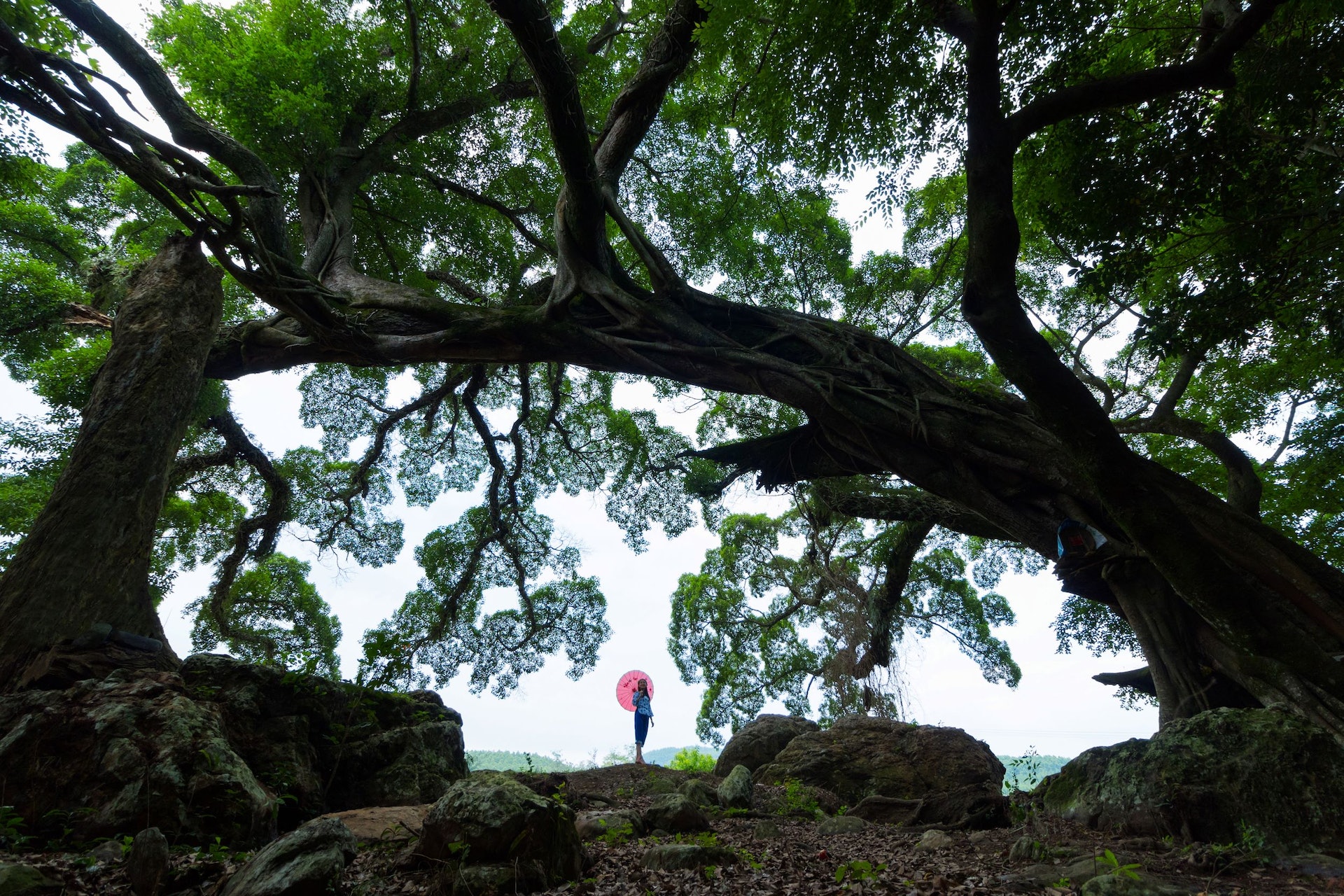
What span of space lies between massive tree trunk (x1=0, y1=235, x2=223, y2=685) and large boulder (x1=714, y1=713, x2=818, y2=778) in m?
5.43

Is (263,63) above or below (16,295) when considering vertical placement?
above

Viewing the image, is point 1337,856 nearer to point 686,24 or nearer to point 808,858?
point 808,858

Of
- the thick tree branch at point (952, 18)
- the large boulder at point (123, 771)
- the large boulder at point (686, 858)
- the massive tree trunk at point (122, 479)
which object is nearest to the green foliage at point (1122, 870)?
the large boulder at point (686, 858)

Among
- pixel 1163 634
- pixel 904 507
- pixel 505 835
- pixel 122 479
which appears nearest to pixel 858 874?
pixel 505 835

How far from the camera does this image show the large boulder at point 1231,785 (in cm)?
302

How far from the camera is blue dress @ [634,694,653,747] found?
330 inches

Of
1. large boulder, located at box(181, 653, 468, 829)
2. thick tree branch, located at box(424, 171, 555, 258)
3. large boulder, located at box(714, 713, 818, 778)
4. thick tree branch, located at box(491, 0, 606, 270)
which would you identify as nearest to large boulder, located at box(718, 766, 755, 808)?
large boulder, located at box(714, 713, 818, 778)

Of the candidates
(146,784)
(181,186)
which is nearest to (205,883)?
(146,784)

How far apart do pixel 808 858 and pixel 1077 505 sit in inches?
115

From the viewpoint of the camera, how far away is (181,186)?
420 centimetres

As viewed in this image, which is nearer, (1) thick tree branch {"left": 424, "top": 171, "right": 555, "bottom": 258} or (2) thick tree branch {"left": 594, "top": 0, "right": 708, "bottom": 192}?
(2) thick tree branch {"left": 594, "top": 0, "right": 708, "bottom": 192}

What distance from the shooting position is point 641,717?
27.9 feet

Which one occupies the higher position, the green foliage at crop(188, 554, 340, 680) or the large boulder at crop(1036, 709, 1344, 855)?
the green foliage at crop(188, 554, 340, 680)

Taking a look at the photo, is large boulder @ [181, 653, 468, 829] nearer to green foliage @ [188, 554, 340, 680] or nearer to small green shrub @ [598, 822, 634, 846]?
small green shrub @ [598, 822, 634, 846]
